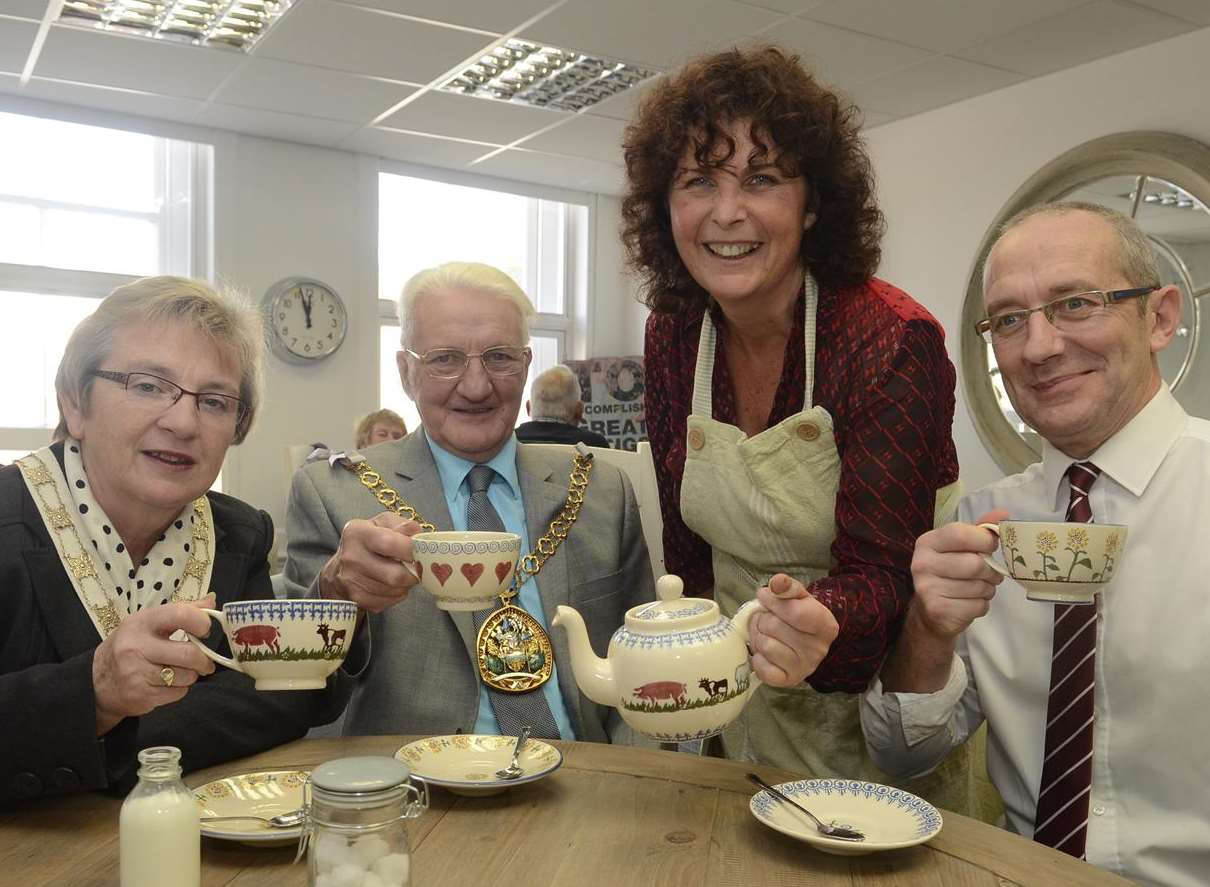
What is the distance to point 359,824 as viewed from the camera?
0.90m

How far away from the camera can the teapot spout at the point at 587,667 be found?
1.31 metres

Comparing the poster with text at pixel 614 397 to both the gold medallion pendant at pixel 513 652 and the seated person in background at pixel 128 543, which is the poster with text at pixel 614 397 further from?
the seated person in background at pixel 128 543

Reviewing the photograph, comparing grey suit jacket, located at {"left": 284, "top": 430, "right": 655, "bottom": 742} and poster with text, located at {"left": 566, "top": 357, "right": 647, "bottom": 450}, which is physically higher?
poster with text, located at {"left": 566, "top": 357, "right": 647, "bottom": 450}

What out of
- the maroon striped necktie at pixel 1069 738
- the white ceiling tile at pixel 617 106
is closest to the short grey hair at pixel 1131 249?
the maroon striped necktie at pixel 1069 738

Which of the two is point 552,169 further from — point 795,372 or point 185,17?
point 795,372

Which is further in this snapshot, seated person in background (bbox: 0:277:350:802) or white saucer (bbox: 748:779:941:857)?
seated person in background (bbox: 0:277:350:802)

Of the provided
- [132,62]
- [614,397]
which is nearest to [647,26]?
[132,62]

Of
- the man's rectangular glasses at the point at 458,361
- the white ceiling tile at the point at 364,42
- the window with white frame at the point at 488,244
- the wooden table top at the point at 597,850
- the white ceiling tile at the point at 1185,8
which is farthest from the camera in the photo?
the window with white frame at the point at 488,244

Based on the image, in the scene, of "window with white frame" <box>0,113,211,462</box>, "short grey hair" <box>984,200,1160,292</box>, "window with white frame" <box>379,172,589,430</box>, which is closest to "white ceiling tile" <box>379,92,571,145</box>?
"window with white frame" <box>379,172,589,430</box>

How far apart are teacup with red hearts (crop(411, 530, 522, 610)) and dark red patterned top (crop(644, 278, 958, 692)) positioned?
443 millimetres

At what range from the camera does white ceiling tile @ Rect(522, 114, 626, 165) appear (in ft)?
21.0

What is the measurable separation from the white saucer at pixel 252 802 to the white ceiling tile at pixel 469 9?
12.9 ft

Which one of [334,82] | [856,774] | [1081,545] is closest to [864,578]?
[1081,545]

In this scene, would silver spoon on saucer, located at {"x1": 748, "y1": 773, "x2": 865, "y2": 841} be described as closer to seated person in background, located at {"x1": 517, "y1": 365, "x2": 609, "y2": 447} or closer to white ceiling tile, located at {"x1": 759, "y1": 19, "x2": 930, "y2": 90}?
white ceiling tile, located at {"x1": 759, "y1": 19, "x2": 930, "y2": 90}
